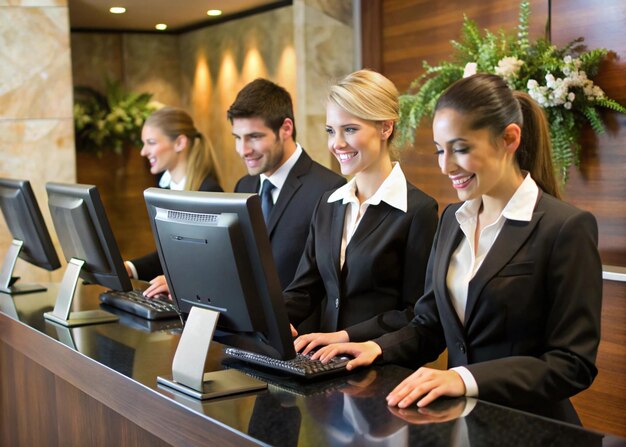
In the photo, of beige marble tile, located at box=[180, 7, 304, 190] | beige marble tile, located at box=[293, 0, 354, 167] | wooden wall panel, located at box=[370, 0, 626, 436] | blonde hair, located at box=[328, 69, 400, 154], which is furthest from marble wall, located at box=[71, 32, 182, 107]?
blonde hair, located at box=[328, 69, 400, 154]

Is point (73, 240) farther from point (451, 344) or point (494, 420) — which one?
point (494, 420)

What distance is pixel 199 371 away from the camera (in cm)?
205

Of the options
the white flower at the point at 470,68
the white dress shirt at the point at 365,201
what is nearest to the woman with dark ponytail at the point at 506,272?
the white dress shirt at the point at 365,201

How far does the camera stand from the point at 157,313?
9.90 feet

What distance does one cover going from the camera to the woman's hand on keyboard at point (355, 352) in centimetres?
221

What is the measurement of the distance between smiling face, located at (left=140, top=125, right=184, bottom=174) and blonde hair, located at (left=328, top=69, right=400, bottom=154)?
1514mm

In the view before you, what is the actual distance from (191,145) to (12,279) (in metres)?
1.02

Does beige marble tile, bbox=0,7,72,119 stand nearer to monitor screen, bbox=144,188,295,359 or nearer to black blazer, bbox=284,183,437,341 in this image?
black blazer, bbox=284,183,437,341

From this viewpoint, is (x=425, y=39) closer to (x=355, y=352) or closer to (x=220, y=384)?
(x=355, y=352)

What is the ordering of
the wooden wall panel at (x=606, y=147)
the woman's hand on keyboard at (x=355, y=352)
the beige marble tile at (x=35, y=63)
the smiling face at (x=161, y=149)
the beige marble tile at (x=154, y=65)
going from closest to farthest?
the woman's hand on keyboard at (x=355, y=352) < the smiling face at (x=161, y=149) < the wooden wall panel at (x=606, y=147) < the beige marble tile at (x=35, y=63) < the beige marble tile at (x=154, y=65)

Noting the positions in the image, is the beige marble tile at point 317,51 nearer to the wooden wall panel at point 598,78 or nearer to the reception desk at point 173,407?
the wooden wall panel at point 598,78

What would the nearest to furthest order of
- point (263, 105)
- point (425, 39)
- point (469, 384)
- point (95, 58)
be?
point (469, 384), point (263, 105), point (425, 39), point (95, 58)

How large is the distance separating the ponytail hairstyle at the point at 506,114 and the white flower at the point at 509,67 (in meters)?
2.21

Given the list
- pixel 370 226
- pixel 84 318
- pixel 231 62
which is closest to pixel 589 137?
pixel 370 226
